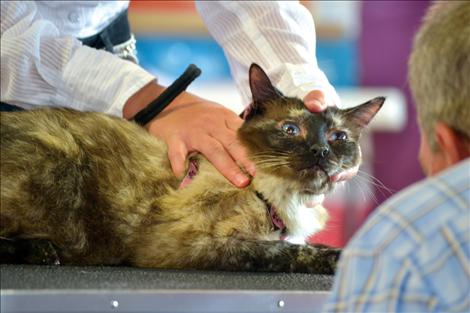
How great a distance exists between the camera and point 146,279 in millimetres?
1209

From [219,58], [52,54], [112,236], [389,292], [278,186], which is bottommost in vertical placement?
[219,58]

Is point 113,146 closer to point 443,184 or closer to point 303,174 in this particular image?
point 303,174

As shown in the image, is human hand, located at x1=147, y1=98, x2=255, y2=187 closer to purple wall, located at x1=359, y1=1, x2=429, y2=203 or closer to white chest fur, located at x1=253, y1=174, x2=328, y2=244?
Answer: white chest fur, located at x1=253, y1=174, x2=328, y2=244

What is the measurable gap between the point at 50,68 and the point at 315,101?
0.63 meters

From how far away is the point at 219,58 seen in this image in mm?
4184

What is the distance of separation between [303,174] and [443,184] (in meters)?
0.82

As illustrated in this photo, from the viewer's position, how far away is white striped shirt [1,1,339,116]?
5.62 ft

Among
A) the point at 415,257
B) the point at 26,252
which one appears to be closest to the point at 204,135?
the point at 26,252

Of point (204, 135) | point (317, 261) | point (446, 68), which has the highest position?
point (446, 68)

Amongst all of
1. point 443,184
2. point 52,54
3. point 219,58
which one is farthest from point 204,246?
point 219,58


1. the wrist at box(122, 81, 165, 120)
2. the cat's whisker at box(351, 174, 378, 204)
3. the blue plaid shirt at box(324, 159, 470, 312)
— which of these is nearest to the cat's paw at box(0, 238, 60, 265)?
the wrist at box(122, 81, 165, 120)

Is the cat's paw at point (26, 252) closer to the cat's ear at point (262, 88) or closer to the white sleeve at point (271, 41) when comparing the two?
the cat's ear at point (262, 88)

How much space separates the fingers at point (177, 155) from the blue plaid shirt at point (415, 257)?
956mm

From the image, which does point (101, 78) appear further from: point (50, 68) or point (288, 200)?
point (288, 200)
